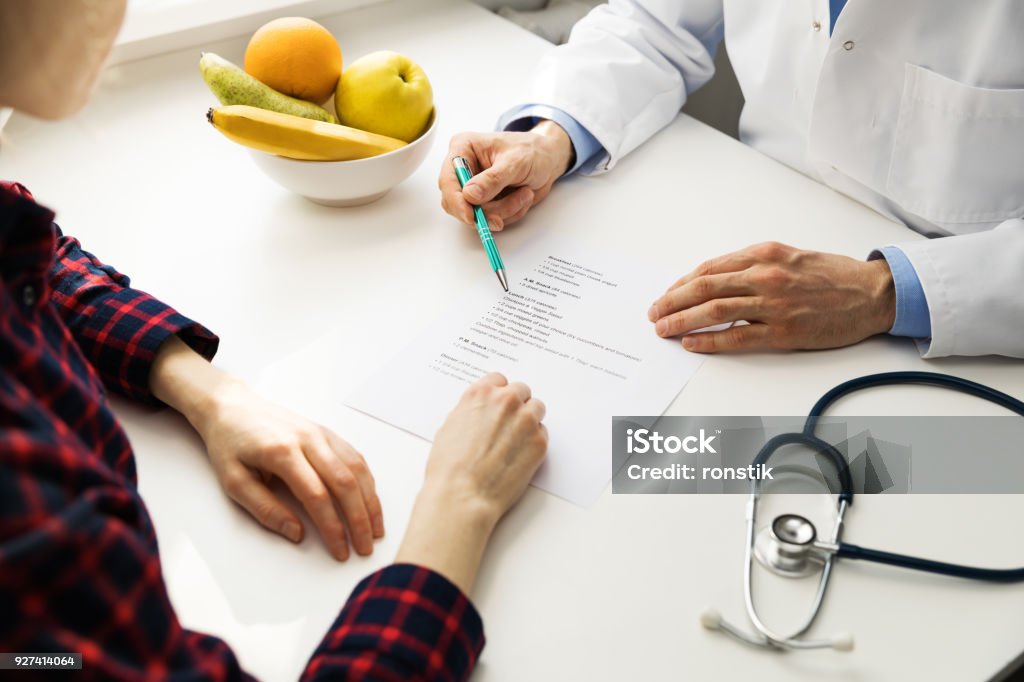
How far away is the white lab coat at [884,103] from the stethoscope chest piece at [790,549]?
314 mm

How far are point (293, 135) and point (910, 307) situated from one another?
729mm

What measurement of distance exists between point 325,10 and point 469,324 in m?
0.85

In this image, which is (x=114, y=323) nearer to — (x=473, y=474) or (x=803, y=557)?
(x=473, y=474)

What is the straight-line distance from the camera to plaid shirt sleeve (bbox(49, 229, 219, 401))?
2.75 feet

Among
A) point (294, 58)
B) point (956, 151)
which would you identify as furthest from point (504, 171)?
point (956, 151)

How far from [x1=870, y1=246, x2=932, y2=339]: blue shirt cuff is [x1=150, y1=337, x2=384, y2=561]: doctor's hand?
60cm

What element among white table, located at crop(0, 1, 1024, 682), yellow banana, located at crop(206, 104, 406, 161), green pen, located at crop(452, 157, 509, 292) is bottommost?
white table, located at crop(0, 1, 1024, 682)

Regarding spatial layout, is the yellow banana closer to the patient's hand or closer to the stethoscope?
the patient's hand

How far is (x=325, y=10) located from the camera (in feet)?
4.93

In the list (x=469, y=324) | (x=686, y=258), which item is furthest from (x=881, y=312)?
(x=469, y=324)

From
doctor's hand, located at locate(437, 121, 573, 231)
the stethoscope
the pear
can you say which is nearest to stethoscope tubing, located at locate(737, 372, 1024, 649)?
the stethoscope

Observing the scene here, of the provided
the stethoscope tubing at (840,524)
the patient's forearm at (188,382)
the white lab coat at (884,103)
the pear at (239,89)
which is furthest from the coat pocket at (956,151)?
the patient's forearm at (188,382)

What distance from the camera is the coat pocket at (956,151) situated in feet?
3.30

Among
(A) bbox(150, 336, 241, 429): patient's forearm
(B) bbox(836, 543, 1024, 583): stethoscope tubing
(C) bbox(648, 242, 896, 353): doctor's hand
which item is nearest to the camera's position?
(B) bbox(836, 543, 1024, 583): stethoscope tubing
